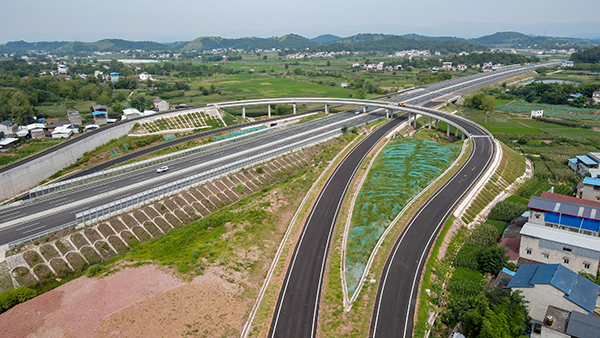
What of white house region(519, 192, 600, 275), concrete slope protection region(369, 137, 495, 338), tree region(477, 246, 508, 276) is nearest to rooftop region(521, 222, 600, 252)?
white house region(519, 192, 600, 275)

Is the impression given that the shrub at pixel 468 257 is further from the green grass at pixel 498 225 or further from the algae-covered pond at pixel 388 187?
the algae-covered pond at pixel 388 187

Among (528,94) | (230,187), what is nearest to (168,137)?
(230,187)

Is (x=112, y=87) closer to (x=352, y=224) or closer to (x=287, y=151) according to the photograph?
(x=287, y=151)

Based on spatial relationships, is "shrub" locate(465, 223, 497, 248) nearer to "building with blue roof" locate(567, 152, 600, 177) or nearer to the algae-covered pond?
the algae-covered pond

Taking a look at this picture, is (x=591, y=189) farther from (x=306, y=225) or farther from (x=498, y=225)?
(x=306, y=225)

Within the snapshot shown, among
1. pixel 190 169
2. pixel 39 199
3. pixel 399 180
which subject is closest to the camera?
pixel 39 199

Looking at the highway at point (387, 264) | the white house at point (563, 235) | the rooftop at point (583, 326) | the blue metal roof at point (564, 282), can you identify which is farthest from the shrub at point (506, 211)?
the rooftop at point (583, 326)

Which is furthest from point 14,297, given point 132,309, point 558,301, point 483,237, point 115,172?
point 483,237
